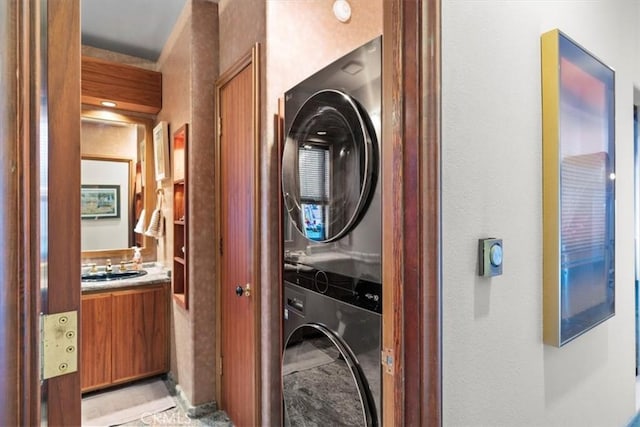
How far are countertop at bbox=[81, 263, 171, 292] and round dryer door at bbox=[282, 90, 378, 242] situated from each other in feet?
5.80

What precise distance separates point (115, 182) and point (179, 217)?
99 cm

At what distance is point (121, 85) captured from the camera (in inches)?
112

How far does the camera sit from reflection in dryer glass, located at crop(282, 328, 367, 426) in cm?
116

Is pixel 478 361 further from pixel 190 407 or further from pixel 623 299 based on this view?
pixel 190 407

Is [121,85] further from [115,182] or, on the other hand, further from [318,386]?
[318,386]

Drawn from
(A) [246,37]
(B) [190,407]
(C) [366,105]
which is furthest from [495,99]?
(B) [190,407]

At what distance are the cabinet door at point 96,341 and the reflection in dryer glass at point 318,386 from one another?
173 centimetres

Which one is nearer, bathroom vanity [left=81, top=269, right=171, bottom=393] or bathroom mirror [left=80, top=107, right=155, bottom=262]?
bathroom vanity [left=81, top=269, right=171, bottom=393]

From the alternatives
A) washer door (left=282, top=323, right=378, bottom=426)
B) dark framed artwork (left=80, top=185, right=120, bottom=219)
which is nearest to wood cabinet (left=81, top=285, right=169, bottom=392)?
dark framed artwork (left=80, top=185, right=120, bottom=219)

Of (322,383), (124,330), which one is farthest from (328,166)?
(124,330)

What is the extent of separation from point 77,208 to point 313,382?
1055mm

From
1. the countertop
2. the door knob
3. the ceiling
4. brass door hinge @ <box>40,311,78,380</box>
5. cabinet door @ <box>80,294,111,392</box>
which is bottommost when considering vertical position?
cabinet door @ <box>80,294,111,392</box>

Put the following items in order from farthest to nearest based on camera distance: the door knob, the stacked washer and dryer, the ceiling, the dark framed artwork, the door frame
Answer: the dark framed artwork
the ceiling
the door knob
the stacked washer and dryer
the door frame

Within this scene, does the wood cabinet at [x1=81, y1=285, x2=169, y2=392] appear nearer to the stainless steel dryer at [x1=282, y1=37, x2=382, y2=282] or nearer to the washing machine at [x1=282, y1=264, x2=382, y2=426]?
the washing machine at [x1=282, y1=264, x2=382, y2=426]
